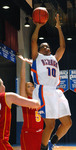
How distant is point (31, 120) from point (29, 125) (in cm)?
8

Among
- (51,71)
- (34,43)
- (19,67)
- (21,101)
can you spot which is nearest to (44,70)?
(51,71)

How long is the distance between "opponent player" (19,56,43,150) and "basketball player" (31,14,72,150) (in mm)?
207

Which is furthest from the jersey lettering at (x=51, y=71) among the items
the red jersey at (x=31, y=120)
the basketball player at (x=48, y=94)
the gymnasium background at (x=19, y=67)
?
the gymnasium background at (x=19, y=67)

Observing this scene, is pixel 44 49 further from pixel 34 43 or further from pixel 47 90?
pixel 47 90

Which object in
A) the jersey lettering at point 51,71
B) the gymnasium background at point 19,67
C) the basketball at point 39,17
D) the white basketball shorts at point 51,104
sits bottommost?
the gymnasium background at point 19,67

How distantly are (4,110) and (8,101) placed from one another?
13cm

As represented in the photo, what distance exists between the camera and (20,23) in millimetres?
11602

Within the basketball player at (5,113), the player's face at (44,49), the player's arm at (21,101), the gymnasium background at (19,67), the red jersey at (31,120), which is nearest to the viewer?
the player's arm at (21,101)

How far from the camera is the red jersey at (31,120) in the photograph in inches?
202

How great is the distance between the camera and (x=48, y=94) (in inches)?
194

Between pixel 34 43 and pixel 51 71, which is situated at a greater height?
pixel 34 43

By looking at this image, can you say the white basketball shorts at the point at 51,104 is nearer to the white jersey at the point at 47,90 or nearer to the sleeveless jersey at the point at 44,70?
the white jersey at the point at 47,90

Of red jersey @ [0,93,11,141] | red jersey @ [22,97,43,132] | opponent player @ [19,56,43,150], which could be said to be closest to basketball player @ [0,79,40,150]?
red jersey @ [0,93,11,141]

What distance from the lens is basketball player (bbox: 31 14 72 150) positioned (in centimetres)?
482
